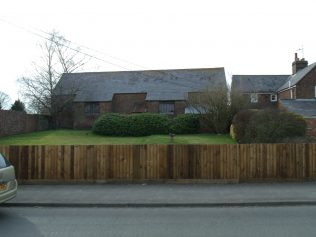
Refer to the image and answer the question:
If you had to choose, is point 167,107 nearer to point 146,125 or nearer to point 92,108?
point 92,108

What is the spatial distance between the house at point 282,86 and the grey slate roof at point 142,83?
4.44m

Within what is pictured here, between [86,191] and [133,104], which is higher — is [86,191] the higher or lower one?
the lower one

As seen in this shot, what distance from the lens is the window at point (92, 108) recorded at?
161 ft

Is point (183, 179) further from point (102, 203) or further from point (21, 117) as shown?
point (21, 117)

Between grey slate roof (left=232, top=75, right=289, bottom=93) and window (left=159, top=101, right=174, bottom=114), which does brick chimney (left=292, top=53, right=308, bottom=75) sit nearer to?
grey slate roof (left=232, top=75, right=289, bottom=93)

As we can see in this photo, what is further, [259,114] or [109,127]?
[109,127]

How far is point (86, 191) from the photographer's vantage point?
46.6ft

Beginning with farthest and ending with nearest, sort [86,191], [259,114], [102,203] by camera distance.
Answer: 1. [259,114]
2. [86,191]
3. [102,203]

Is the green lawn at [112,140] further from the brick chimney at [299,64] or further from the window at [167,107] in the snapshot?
the brick chimney at [299,64]

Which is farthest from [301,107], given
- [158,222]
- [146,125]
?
[158,222]

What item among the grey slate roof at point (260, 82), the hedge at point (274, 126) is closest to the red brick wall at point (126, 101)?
the grey slate roof at point (260, 82)

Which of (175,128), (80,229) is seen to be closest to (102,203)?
(80,229)

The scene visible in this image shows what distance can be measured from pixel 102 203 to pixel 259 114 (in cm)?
1454

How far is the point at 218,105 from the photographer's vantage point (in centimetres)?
3384
